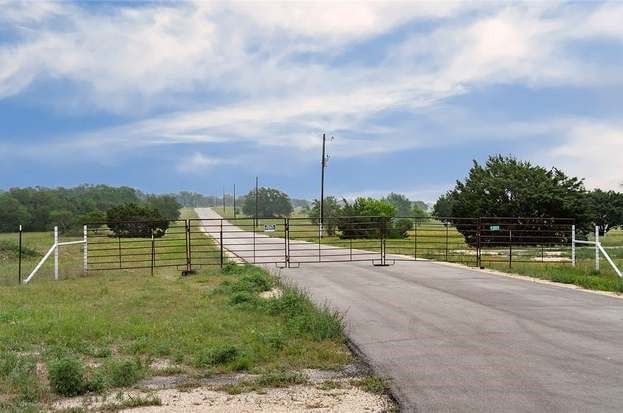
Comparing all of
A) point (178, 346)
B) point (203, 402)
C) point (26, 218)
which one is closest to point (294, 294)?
point (178, 346)

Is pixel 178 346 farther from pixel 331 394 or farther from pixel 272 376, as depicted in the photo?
pixel 331 394

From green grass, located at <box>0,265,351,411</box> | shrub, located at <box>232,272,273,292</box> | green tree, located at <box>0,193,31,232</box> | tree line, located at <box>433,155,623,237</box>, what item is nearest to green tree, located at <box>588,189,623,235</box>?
tree line, located at <box>433,155,623,237</box>

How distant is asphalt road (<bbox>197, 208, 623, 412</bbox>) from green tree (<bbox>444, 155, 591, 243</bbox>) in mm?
21080

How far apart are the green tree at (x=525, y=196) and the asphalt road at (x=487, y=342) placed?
21.1m

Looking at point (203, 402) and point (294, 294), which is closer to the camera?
point (203, 402)

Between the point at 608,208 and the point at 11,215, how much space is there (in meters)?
81.3

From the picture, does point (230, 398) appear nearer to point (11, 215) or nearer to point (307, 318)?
point (307, 318)

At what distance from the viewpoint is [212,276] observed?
1877cm

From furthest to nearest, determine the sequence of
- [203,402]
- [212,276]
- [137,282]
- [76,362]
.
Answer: [212,276]
[137,282]
[76,362]
[203,402]

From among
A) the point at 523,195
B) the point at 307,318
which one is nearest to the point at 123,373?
the point at 307,318

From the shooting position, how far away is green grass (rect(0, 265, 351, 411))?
256 inches

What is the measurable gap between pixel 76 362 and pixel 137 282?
A: 1088 cm

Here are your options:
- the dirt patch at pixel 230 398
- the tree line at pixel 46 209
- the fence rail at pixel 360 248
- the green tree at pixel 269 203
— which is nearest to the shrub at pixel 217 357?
the dirt patch at pixel 230 398

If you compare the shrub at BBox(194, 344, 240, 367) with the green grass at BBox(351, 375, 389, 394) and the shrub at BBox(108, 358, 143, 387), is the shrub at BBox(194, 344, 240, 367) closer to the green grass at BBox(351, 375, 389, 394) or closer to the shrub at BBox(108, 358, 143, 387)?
the shrub at BBox(108, 358, 143, 387)
